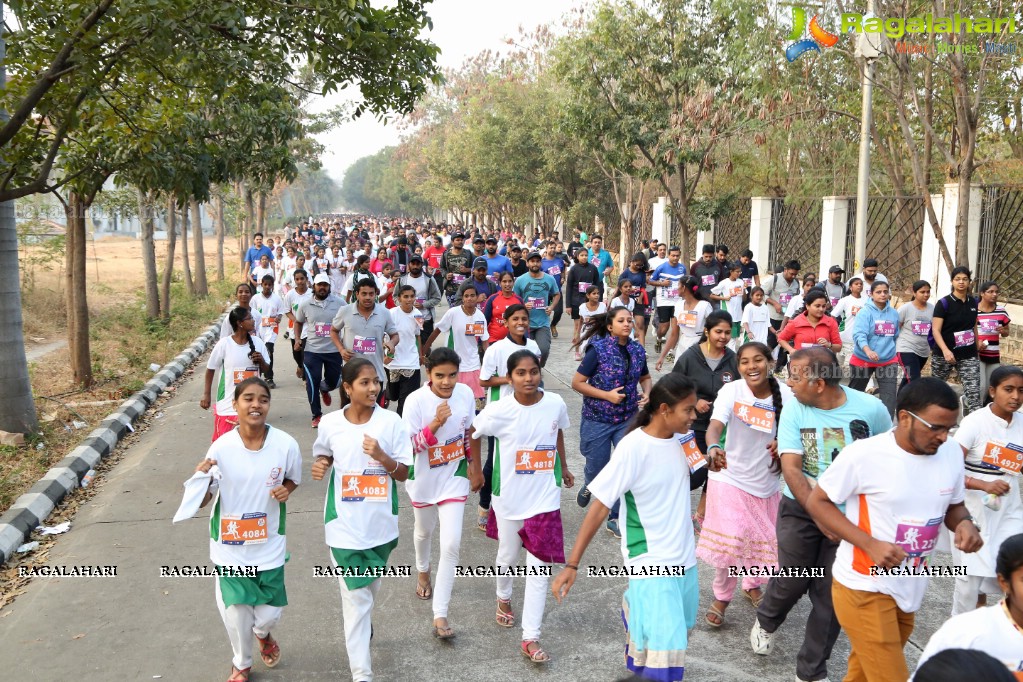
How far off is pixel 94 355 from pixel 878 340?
1100 centimetres

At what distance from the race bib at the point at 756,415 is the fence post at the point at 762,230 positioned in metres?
17.5

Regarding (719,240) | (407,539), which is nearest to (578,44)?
(719,240)

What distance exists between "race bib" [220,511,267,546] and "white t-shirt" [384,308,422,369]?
15.3 feet

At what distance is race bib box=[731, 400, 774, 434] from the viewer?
17.9 ft

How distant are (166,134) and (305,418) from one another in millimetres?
3409

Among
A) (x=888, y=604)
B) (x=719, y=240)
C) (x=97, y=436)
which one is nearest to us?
(x=888, y=604)

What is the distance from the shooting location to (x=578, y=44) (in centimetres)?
2033

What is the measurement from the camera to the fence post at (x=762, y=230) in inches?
880

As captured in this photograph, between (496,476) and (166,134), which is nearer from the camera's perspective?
(496,476)

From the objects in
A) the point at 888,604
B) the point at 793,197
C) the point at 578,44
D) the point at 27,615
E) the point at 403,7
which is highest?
the point at 578,44

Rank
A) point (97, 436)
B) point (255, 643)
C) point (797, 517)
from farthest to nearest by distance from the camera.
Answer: point (97, 436) < point (255, 643) < point (797, 517)

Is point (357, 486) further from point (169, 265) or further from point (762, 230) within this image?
point (762, 230)

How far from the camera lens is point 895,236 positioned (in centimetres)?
1756

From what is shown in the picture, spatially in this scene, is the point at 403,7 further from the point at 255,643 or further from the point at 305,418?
the point at 255,643
